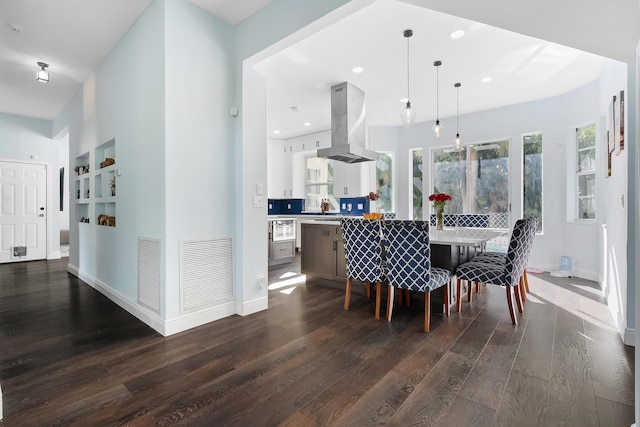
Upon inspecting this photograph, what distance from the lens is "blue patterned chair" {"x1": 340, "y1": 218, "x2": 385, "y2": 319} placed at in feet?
9.16

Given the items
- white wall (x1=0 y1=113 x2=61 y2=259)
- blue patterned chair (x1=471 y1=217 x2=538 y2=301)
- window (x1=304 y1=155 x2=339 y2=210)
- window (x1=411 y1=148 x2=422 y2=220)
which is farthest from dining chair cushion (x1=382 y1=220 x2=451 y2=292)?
white wall (x1=0 y1=113 x2=61 y2=259)

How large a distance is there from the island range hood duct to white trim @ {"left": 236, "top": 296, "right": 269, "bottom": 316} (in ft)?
7.96

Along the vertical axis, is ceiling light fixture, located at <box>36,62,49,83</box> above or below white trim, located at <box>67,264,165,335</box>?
above

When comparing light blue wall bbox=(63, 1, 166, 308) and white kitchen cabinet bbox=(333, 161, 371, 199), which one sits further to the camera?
white kitchen cabinet bbox=(333, 161, 371, 199)

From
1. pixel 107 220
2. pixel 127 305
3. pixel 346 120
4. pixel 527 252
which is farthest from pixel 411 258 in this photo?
pixel 107 220

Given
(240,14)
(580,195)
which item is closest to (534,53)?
(580,195)

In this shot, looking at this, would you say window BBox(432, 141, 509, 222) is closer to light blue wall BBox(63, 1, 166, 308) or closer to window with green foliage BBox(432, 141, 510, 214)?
window with green foliage BBox(432, 141, 510, 214)

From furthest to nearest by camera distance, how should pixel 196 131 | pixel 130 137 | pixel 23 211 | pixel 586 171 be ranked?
pixel 23 211
pixel 586 171
pixel 130 137
pixel 196 131

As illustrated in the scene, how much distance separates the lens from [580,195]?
466cm

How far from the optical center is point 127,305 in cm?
304

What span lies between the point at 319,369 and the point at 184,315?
1.33 m

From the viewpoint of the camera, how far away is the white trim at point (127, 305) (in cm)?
255

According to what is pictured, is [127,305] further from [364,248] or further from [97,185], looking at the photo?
[364,248]

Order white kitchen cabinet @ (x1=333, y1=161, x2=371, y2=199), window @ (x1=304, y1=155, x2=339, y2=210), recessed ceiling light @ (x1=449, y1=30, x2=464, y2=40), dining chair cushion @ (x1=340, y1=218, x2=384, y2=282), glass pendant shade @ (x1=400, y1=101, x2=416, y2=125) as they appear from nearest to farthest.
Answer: dining chair cushion @ (x1=340, y1=218, x2=384, y2=282) → recessed ceiling light @ (x1=449, y1=30, x2=464, y2=40) → glass pendant shade @ (x1=400, y1=101, x2=416, y2=125) → white kitchen cabinet @ (x1=333, y1=161, x2=371, y2=199) → window @ (x1=304, y1=155, x2=339, y2=210)
